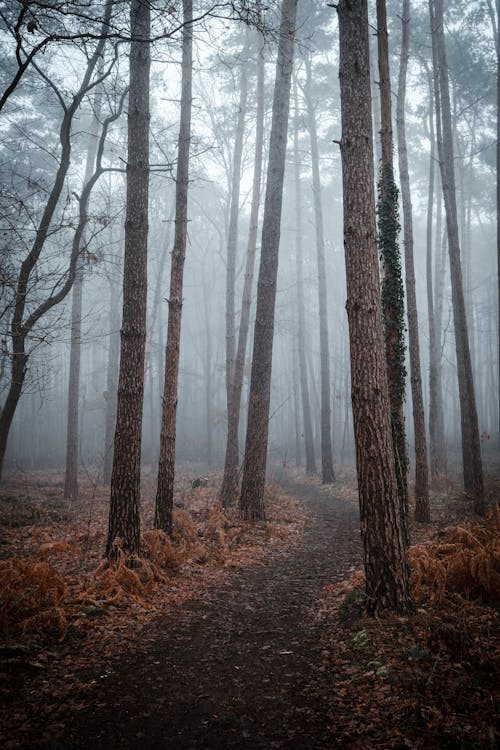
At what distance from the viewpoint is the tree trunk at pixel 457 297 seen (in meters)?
9.57

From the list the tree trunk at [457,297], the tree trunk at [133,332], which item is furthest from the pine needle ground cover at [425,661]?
the tree trunk at [457,297]

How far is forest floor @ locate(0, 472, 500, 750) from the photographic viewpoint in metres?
2.88

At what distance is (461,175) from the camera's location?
22016mm

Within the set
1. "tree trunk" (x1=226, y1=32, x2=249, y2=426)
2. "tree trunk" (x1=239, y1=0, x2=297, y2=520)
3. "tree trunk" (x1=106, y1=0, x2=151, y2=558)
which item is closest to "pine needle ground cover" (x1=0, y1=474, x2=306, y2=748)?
"tree trunk" (x1=106, y1=0, x2=151, y2=558)

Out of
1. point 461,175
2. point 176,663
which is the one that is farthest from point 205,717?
point 461,175

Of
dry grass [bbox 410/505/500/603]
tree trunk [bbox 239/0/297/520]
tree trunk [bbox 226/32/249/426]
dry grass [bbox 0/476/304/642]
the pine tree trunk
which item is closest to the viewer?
dry grass [bbox 0/476/304/642]

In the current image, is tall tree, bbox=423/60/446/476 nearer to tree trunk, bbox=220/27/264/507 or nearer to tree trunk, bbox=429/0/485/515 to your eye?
tree trunk, bbox=429/0/485/515

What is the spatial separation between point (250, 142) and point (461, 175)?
11.3 metres

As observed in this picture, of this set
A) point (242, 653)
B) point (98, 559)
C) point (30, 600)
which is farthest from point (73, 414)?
point (242, 653)

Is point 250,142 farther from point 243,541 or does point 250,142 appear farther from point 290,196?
point 243,541

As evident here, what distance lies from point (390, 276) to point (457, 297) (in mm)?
4731

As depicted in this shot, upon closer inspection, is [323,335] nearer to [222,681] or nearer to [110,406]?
[110,406]

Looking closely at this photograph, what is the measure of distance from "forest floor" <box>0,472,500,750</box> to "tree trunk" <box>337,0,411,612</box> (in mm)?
527

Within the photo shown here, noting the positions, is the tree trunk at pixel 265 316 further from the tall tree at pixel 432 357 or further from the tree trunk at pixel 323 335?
the tree trunk at pixel 323 335
